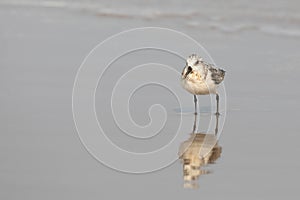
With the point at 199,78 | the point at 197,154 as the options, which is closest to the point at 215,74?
the point at 199,78

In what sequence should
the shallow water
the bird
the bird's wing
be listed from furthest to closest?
the bird's wing → the bird → the shallow water

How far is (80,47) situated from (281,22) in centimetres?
452

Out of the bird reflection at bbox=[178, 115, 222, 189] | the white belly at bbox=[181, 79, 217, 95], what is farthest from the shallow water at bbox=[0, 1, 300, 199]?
the white belly at bbox=[181, 79, 217, 95]

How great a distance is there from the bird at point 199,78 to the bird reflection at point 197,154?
741mm

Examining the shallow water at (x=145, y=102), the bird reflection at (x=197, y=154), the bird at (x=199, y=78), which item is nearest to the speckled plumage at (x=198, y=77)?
the bird at (x=199, y=78)

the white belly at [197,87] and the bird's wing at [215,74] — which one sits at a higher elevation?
the bird's wing at [215,74]

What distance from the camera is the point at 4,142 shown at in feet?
25.9

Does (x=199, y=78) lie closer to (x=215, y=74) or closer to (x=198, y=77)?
(x=198, y=77)

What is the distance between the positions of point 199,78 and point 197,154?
5.57 ft

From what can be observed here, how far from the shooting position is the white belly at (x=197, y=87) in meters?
9.39

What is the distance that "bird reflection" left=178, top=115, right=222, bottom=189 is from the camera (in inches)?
285

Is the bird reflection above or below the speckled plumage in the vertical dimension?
below

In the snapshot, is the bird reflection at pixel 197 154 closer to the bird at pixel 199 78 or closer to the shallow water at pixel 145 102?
the shallow water at pixel 145 102

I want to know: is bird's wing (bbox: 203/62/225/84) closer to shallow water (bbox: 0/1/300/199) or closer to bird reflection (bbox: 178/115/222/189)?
shallow water (bbox: 0/1/300/199)
